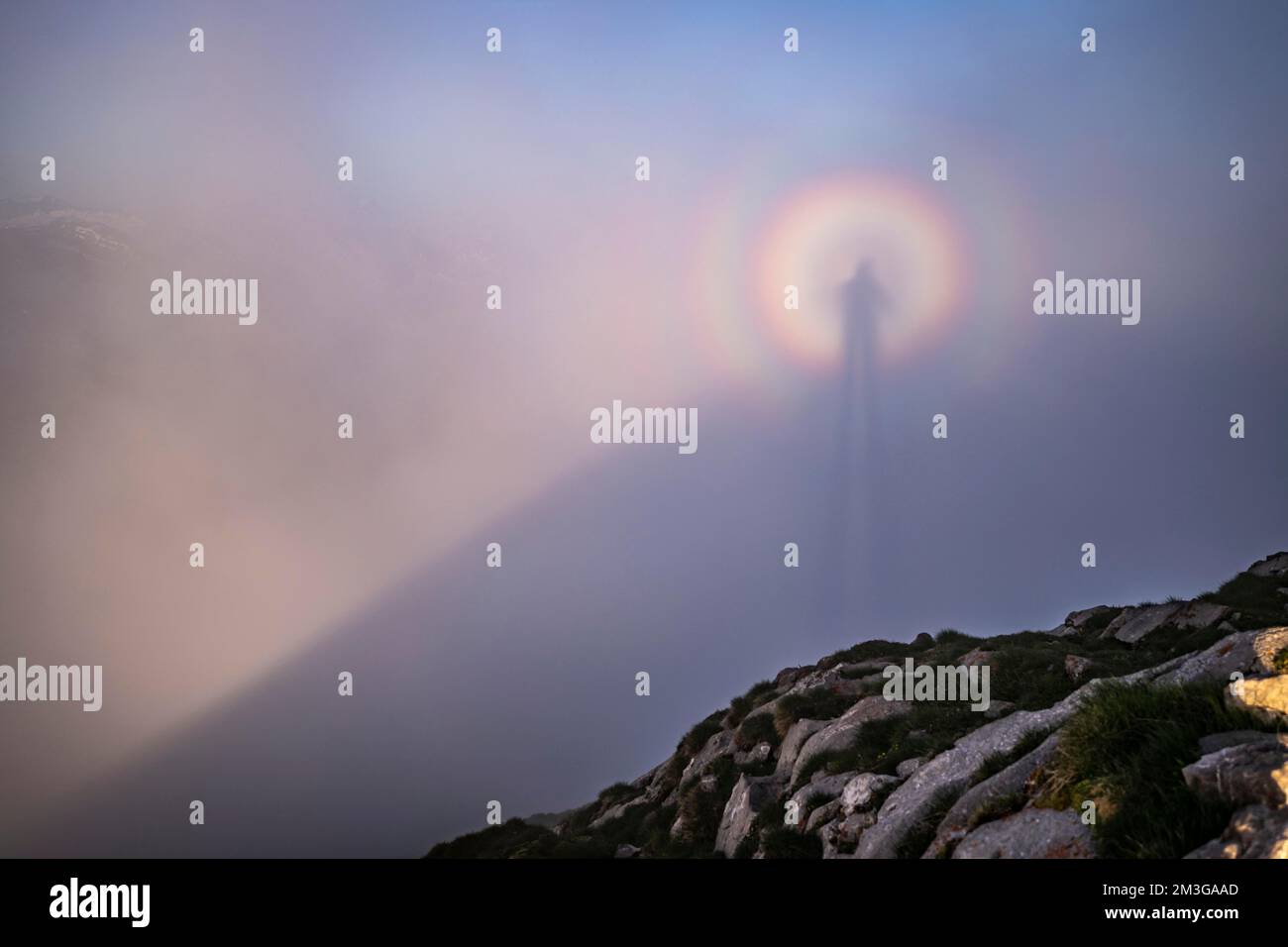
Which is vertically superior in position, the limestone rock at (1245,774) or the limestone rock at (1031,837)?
the limestone rock at (1245,774)

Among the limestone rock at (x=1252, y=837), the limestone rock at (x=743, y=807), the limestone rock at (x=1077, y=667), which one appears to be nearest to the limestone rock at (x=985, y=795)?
the limestone rock at (x=1252, y=837)

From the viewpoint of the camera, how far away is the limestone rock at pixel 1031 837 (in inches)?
405

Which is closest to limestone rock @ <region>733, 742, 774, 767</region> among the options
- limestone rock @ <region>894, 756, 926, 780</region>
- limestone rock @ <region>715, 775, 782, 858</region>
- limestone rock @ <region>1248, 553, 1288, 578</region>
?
limestone rock @ <region>715, 775, 782, 858</region>

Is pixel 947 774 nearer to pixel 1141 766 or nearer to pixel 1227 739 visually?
pixel 1141 766

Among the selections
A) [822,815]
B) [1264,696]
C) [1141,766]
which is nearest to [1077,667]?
[822,815]

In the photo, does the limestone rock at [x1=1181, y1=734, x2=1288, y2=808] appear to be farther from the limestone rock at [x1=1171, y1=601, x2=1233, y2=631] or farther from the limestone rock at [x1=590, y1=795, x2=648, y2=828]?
the limestone rock at [x1=590, y1=795, x2=648, y2=828]

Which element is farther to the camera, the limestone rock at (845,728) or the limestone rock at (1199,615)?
the limestone rock at (1199,615)

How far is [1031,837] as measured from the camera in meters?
11.2

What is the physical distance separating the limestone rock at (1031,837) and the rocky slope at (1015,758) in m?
0.04

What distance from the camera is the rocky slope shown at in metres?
9.38

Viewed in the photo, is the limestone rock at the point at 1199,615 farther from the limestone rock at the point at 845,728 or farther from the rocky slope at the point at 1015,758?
the limestone rock at the point at 845,728

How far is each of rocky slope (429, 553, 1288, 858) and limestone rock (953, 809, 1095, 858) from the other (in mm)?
36

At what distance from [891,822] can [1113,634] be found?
2570cm
